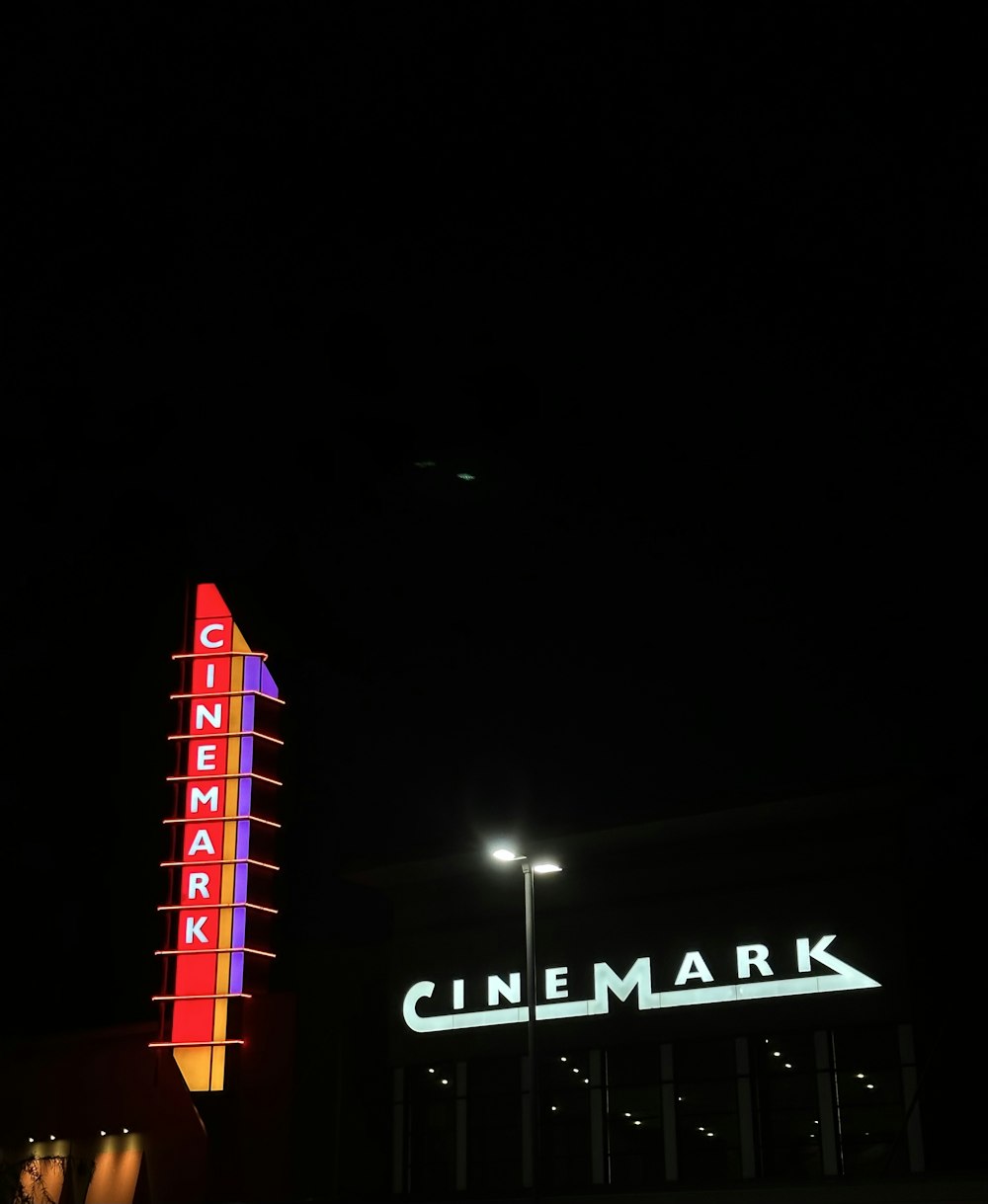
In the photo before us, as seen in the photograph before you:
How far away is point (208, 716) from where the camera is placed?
1647 inches

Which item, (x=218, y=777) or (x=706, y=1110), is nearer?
(x=706, y=1110)

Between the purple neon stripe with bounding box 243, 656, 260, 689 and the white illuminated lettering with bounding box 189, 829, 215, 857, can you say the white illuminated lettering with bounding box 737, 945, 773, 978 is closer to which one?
the white illuminated lettering with bounding box 189, 829, 215, 857

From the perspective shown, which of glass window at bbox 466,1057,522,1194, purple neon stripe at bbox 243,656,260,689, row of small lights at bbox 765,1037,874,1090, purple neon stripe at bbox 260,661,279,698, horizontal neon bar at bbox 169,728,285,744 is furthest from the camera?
purple neon stripe at bbox 260,661,279,698

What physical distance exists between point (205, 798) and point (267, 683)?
12.5 feet

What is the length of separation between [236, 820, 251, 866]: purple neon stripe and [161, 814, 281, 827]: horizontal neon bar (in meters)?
0.12

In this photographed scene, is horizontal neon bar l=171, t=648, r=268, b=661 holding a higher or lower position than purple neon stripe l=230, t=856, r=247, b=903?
higher

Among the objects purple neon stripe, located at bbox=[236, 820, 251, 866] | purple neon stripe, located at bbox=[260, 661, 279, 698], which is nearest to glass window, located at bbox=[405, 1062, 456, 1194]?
purple neon stripe, located at bbox=[236, 820, 251, 866]

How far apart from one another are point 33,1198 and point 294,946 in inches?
425

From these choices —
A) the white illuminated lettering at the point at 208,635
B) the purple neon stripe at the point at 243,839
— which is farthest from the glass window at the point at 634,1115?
the white illuminated lettering at the point at 208,635

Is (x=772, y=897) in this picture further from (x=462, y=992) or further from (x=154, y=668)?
(x=154, y=668)

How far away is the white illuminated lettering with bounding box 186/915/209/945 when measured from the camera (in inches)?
1553

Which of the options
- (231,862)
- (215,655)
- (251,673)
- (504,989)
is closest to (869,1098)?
(504,989)

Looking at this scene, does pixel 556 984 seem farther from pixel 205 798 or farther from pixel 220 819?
pixel 205 798

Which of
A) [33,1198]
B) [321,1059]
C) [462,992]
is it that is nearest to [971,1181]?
[462,992]
